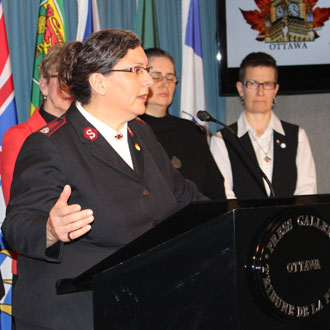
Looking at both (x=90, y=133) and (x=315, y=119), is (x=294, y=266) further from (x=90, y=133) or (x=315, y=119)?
(x=315, y=119)

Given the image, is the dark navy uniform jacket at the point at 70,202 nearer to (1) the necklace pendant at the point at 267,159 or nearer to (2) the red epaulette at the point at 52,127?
(2) the red epaulette at the point at 52,127

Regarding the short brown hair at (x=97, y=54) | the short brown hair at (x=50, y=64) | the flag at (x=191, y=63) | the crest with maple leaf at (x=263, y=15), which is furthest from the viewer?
the crest with maple leaf at (x=263, y=15)

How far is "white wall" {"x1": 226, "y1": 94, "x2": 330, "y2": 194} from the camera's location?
4.78 meters

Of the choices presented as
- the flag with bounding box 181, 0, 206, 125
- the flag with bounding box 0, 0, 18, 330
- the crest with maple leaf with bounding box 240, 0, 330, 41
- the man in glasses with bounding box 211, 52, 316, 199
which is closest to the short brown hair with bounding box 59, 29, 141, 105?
the flag with bounding box 0, 0, 18, 330

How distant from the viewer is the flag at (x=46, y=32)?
3.46 m

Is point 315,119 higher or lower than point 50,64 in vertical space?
lower

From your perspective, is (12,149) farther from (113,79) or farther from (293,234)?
(293,234)

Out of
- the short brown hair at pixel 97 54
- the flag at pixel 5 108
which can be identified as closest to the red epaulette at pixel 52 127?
the short brown hair at pixel 97 54

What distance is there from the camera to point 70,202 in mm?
1702

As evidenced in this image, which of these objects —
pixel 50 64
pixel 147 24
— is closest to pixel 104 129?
pixel 50 64

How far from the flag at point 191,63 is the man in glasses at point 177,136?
2.87ft

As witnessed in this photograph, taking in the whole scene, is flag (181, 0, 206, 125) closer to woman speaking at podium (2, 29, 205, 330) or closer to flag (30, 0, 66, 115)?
flag (30, 0, 66, 115)

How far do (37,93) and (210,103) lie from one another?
151cm

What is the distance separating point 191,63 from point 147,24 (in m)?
0.41
